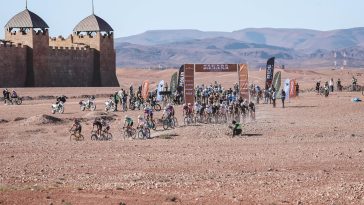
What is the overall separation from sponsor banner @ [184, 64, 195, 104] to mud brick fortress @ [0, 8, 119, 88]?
29.3 metres

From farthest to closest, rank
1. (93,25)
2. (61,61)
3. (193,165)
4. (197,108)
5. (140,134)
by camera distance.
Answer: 1. (93,25)
2. (61,61)
3. (197,108)
4. (140,134)
5. (193,165)

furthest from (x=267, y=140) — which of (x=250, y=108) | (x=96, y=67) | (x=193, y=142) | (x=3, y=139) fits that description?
(x=96, y=67)

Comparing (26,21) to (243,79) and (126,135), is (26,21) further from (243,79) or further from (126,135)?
(126,135)

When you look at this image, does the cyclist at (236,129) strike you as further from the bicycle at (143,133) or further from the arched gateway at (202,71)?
the arched gateway at (202,71)

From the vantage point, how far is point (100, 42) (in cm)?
7112

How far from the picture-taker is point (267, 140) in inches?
1176

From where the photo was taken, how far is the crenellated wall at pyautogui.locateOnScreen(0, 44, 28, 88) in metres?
63.6

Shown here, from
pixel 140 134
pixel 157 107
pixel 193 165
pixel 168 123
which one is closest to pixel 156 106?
pixel 157 107

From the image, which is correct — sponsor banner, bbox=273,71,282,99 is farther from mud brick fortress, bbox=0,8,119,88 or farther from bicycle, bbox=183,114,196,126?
mud brick fortress, bbox=0,8,119,88

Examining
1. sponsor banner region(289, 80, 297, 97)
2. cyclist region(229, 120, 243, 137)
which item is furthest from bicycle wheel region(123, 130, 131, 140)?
sponsor banner region(289, 80, 297, 97)

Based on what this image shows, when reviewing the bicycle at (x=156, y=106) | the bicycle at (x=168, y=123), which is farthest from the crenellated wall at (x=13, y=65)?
the bicycle at (x=168, y=123)

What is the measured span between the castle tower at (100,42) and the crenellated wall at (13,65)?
752cm

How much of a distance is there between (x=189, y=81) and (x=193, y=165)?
15.0m

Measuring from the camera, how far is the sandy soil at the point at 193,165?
1716cm
